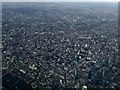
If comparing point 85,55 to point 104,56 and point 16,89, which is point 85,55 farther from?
point 16,89

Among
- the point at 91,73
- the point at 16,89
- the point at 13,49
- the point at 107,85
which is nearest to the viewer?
the point at 16,89

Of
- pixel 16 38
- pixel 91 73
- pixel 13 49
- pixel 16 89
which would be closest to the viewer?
pixel 16 89

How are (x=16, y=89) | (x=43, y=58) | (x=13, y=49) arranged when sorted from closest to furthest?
(x=16, y=89) < (x=43, y=58) < (x=13, y=49)

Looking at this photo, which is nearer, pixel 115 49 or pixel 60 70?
pixel 60 70

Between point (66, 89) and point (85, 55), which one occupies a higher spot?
point (85, 55)

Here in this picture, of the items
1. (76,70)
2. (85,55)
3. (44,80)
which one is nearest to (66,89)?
(44,80)

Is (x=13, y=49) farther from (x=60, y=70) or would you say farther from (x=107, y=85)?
(x=107, y=85)

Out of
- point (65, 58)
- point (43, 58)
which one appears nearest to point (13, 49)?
point (43, 58)

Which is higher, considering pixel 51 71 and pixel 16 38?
pixel 16 38

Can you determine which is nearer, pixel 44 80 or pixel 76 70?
pixel 44 80
